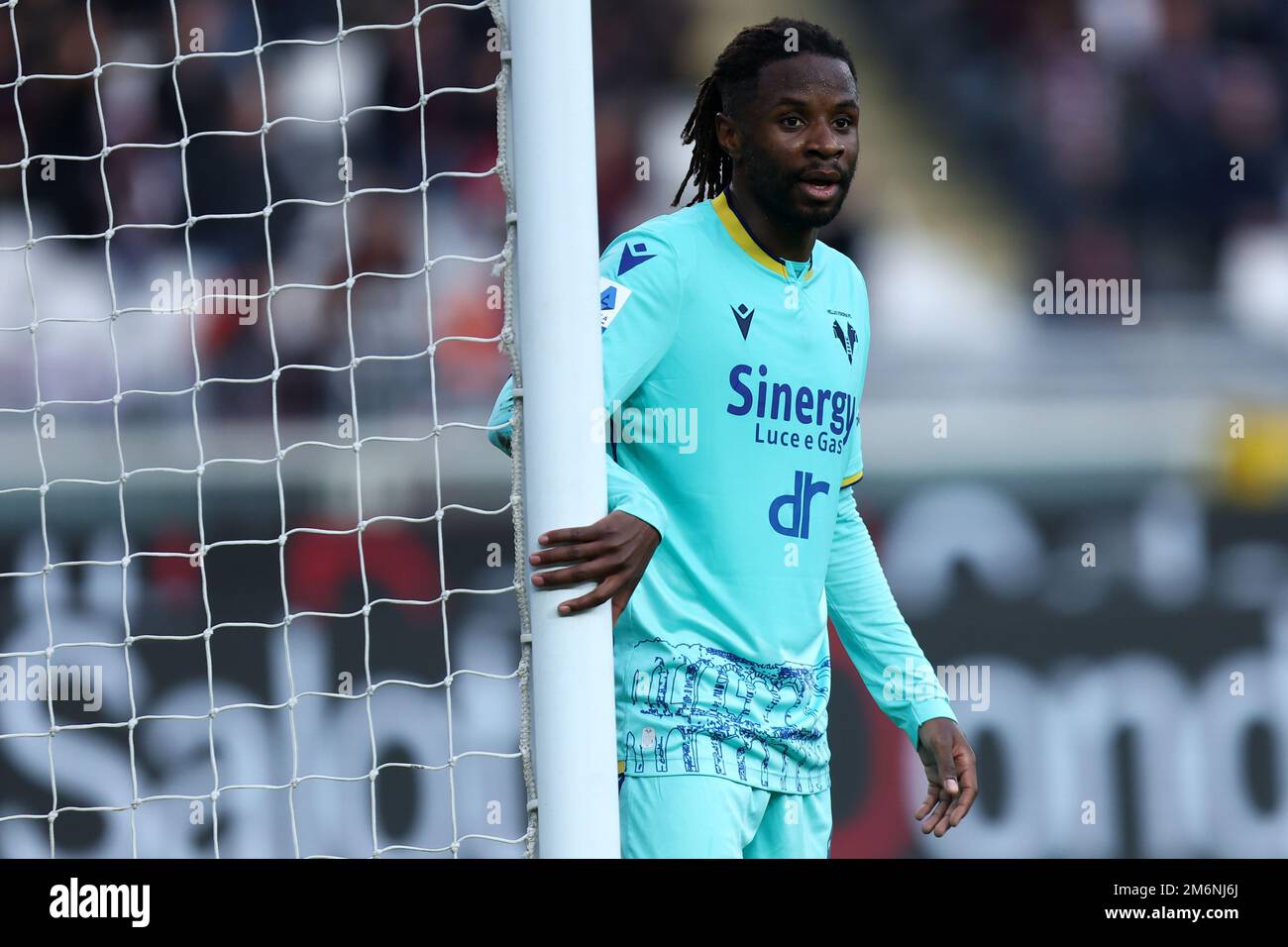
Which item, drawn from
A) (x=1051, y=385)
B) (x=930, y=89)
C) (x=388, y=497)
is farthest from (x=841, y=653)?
(x=930, y=89)

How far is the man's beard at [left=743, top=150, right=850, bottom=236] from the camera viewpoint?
1782mm

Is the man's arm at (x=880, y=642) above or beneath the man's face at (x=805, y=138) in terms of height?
beneath

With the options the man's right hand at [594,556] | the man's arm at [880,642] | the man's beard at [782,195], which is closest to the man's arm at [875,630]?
the man's arm at [880,642]

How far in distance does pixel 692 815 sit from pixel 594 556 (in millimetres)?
317

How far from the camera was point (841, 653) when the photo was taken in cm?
371

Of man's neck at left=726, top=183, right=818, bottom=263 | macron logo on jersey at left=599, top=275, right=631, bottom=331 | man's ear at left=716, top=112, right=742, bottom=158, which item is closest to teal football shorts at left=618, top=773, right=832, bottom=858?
macron logo on jersey at left=599, top=275, right=631, bottom=331

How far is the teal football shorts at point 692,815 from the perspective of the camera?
1.66 m

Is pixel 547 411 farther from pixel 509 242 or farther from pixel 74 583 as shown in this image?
pixel 74 583

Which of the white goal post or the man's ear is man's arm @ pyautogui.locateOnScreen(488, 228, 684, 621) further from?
the man's ear

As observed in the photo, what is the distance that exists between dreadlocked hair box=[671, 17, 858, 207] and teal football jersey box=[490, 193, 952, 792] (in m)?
0.14

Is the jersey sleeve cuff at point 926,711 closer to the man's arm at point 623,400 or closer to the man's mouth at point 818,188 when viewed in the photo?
the man's arm at point 623,400

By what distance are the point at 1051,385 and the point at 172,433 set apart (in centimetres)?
211
